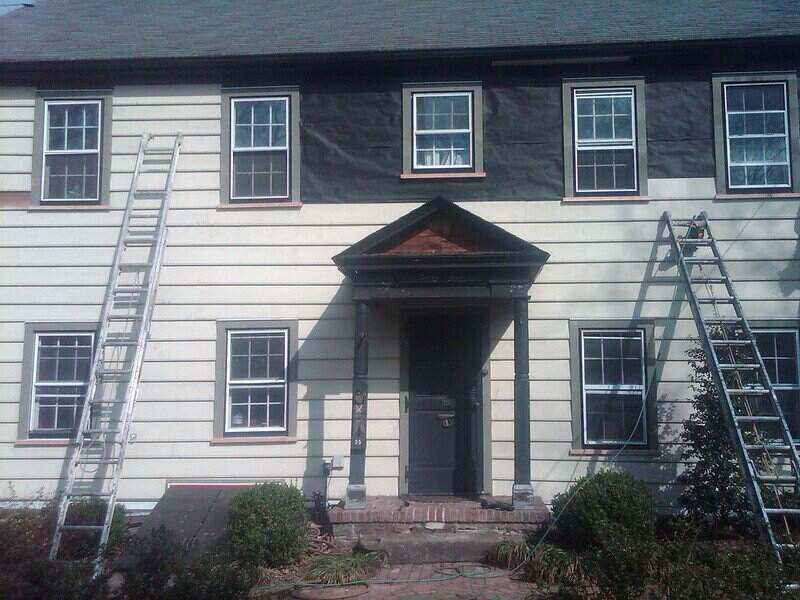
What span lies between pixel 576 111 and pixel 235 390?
592cm

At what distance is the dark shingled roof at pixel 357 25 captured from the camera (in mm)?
10430

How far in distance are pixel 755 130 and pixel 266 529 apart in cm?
803

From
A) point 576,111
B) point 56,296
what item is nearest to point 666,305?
point 576,111

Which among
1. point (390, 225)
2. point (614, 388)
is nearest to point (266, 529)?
point (390, 225)

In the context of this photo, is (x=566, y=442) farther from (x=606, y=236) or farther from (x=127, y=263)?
(x=127, y=263)

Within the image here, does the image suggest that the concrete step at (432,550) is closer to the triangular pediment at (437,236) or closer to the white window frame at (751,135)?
the triangular pediment at (437,236)

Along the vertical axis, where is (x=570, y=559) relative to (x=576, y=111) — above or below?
below

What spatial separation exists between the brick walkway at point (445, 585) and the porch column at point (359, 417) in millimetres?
1104

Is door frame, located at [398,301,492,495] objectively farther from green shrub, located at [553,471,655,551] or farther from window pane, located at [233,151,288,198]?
window pane, located at [233,151,288,198]

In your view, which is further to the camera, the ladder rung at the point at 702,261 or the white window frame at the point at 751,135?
the white window frame at the point at 751,135

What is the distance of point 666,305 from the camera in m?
10.0

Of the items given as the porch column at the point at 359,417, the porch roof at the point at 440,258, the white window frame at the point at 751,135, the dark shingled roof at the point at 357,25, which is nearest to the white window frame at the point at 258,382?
the porch column at the point at 359,417

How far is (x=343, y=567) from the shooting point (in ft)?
26.3

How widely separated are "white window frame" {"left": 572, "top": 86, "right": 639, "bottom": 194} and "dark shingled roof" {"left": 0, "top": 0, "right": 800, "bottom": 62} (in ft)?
2.08
